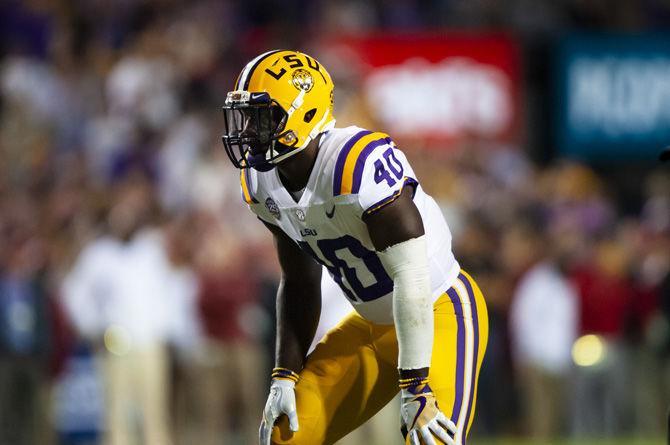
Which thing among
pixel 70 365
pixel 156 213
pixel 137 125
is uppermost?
pixel 137 125

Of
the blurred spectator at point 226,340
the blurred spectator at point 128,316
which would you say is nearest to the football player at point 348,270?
the blurred spectator at point 128,316

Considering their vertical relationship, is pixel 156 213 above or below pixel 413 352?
above

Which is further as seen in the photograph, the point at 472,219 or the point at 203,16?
the point at 203,16

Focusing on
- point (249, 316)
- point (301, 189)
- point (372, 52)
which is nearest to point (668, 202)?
point (372, 52)

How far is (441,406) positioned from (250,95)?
1.18 metres

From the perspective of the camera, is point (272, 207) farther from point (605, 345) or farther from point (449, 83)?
point (449, 83)

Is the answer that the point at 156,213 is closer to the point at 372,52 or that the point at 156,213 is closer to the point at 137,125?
the point at 137,125

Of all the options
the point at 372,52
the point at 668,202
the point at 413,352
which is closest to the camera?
the point at 413,352

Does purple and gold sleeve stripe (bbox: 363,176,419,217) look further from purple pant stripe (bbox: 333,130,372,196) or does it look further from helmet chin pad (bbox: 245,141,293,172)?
helmet chin pad (bbox: 245,141,293,172)

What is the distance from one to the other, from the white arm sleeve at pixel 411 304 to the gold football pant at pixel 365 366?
19 centimetres

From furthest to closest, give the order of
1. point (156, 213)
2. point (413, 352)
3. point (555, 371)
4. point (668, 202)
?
point (668, 202) < point (555, 371) < point (156, 213) < point (413, 352)

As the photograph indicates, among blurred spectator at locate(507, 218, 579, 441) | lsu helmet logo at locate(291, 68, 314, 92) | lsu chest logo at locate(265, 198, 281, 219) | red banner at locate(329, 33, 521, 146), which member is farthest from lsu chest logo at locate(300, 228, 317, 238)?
red banner at locate(329, 33, 521, 146)

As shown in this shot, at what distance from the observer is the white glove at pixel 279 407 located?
455 centimetres

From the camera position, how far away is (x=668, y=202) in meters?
11.3
